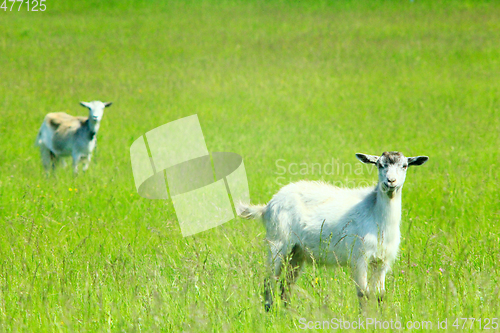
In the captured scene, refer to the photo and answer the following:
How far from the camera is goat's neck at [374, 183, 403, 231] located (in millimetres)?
4617

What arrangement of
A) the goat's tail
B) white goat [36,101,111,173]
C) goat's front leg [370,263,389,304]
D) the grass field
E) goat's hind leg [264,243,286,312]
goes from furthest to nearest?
1. white goat [36,101,111,173]
2. the goat's tail
3. goat's hind leg [264,243,286,312]
4. goat's front leg [370,263,389,304]
5. the grass field

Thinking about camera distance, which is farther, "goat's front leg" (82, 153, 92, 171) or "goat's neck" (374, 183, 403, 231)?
"goat's front leg" (82, 153, 92, 171)

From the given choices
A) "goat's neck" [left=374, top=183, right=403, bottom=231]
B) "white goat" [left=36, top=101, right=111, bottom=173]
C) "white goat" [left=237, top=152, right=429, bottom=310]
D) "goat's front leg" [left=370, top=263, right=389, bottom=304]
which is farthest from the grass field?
"white goat" [left=36, top=101, right=111, bottom=173]

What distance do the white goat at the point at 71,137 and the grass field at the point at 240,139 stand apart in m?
0.55

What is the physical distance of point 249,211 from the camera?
5621 millimetres

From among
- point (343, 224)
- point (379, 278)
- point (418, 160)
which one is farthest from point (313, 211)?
point (418, 160)

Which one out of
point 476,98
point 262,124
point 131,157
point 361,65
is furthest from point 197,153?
point 361,65

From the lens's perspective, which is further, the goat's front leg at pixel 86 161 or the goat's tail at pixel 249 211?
the goat's front leg at pixel 86 161

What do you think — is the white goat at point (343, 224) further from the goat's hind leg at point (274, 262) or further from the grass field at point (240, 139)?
the grass field at point (240, 139)

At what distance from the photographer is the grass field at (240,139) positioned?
4.19 metres

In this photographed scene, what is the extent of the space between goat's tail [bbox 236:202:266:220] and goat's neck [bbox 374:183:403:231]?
1.38 metres

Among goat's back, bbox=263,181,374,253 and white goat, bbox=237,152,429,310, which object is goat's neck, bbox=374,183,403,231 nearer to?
white goat, bbox=237,152,429,310

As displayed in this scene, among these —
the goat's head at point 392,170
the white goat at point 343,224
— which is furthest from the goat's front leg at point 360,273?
the goat's head at point 392,170

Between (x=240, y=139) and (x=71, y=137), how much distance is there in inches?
168
